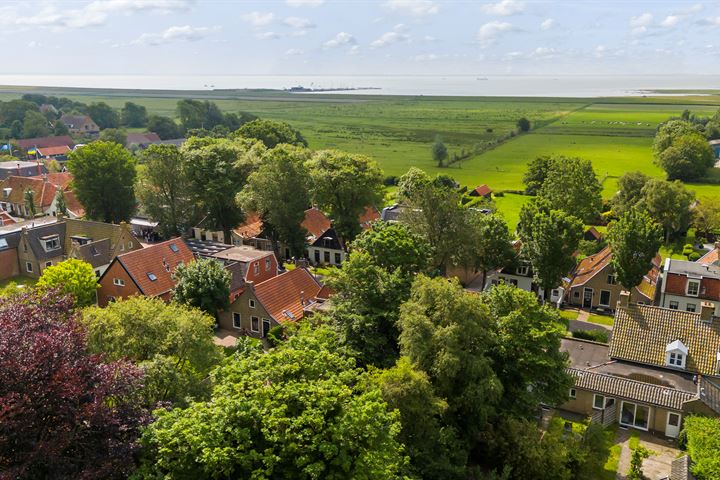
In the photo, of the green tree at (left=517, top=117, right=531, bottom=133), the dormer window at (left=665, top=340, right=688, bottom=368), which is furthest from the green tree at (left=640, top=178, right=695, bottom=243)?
the green tree at (left=517, top=117, right=531, bottom=133)

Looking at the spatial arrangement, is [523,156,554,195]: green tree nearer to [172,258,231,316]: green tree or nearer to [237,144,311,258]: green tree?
[237,144,311,258]: green tree

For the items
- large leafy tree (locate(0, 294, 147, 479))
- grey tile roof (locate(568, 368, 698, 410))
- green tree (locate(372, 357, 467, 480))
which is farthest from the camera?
grey tile roof (locate(568, 368, 698, 410))

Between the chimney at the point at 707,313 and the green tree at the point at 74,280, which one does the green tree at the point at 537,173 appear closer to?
the chimney at the point at 707,313

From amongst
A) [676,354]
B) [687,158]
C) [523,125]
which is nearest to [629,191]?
[687,158]

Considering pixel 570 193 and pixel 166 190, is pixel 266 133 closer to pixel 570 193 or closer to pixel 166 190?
pixel 166 190

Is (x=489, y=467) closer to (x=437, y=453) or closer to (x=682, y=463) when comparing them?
(x=437, y=453)

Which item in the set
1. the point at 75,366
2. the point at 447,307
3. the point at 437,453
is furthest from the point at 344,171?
the point at 75,366

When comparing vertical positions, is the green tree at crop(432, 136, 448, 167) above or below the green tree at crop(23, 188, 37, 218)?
above
